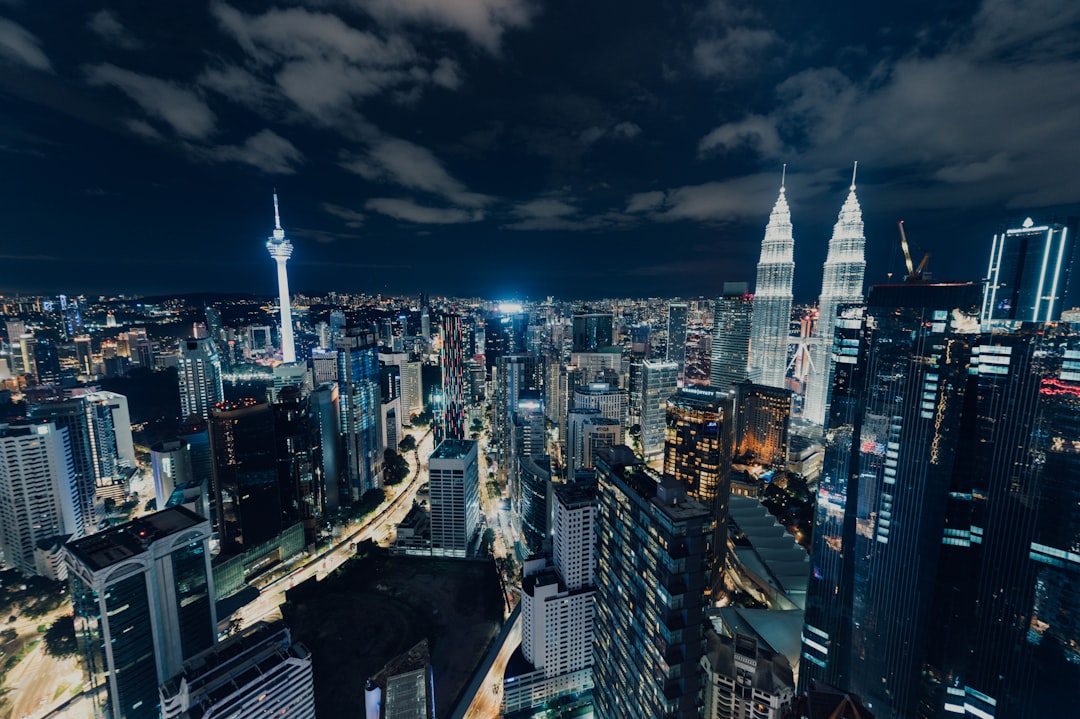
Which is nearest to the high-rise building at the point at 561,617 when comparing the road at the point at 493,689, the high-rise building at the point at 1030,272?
the road at the point at 493,689

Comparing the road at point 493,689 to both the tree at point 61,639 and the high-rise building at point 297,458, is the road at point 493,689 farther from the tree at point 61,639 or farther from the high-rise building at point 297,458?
the tree at point 61,639

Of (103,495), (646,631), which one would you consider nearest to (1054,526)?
(646,631)

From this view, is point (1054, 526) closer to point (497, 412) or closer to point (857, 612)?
point (857, 612)

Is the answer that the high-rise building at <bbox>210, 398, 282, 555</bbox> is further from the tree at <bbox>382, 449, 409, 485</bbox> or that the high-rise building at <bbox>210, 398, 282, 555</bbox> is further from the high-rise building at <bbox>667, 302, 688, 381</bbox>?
the high-rise building at <bbox>667, 302, 688, 381</bbox>

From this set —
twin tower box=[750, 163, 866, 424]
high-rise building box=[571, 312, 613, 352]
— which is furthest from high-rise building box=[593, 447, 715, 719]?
high-rise building box=[571, 312, 613, 352]

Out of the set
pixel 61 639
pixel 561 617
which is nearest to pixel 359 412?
pixel 61 639
